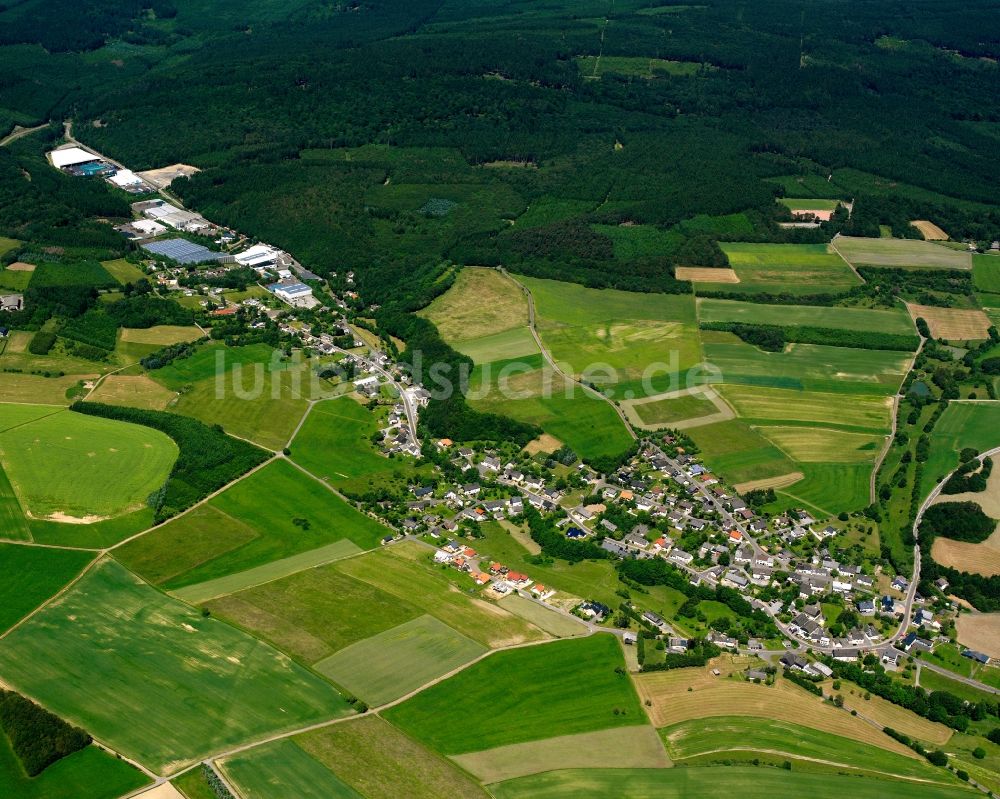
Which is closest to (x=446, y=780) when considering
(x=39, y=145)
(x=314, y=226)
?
(x=314, y=226)

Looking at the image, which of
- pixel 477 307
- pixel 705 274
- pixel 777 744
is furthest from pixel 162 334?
pixel 777 744

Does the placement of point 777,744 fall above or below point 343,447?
above

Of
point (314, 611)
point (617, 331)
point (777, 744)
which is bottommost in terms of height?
point (314, 611)

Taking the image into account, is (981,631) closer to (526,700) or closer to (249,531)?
(526,700)

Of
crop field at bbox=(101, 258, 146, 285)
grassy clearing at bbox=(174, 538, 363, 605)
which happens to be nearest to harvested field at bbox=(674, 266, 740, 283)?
crop field at bbox=(101, 258, 146, 285)

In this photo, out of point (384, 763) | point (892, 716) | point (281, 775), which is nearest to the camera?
point (281, 775)

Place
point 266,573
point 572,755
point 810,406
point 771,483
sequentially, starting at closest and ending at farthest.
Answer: point 572,755
point 266,573
point 771,483
point 810,406
